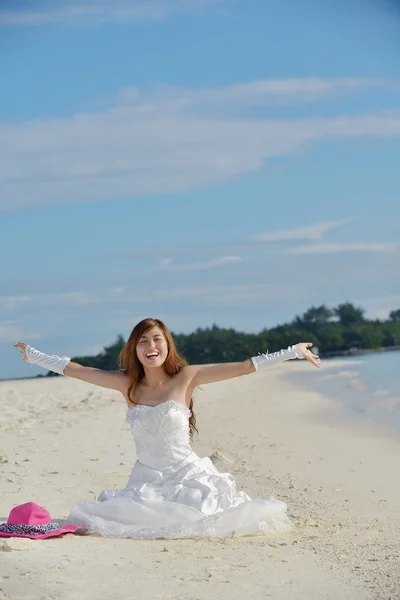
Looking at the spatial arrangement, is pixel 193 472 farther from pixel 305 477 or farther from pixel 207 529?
pixel 305 477

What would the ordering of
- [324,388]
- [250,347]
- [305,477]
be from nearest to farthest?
[305,477]
[324,388]
[250,347]

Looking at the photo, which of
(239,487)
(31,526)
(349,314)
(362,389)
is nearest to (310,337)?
(349,314)

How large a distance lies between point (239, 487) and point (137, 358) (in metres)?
2.06

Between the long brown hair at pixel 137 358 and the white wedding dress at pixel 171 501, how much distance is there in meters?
0.20

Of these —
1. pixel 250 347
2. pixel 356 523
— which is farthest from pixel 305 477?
pixel 250 347

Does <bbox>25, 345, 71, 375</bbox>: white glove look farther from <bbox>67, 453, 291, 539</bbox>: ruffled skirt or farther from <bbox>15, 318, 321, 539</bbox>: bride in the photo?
<bbox>67, 453, 291, 539</bbox>: ruffled skirt

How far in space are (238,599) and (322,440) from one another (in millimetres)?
6541

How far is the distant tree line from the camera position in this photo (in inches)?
1303

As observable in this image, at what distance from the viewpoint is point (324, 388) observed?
733 inches

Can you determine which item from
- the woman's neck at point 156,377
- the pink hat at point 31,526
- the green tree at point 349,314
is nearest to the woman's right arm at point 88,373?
the woman's neck at point 156,377

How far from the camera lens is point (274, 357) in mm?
5934

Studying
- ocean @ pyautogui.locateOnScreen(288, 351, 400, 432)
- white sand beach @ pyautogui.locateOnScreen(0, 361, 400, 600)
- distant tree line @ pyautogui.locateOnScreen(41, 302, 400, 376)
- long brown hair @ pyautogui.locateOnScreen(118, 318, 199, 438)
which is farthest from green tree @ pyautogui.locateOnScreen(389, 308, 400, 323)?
long brown hair @ pyautogui.locateOnScreen(118, 318, 199, 438)

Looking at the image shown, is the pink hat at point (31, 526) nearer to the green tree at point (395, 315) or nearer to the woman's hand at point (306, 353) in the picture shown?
the woman's hand at point (306, 353)

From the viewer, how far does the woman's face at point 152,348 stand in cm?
610
